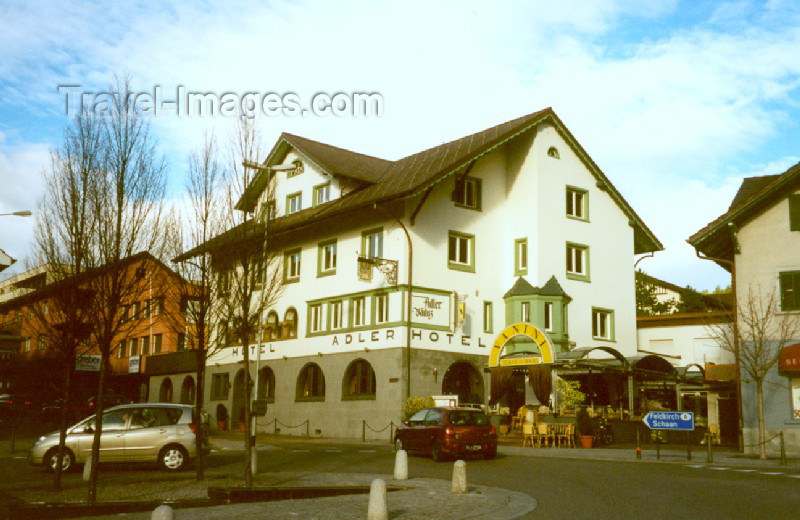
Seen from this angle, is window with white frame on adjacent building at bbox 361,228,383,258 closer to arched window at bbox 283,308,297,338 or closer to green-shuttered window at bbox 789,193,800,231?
arched window at bbox 283,308,297,338

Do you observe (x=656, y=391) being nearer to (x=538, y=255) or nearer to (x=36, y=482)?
(x=538, y=255)

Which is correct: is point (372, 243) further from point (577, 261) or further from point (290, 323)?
point (577, 261)

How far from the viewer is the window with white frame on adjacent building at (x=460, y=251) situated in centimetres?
3825

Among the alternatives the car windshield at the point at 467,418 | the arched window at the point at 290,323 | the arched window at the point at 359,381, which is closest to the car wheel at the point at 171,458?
the car windshield at the point at 467,418

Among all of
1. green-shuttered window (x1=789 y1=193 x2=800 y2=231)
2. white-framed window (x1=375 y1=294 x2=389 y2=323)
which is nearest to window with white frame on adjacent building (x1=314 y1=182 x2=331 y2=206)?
white-framed window (x1=375 y1=294 x2=389 y2=323)

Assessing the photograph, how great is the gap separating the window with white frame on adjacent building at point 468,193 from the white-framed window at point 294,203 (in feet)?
31.8

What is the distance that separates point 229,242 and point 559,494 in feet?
28.0

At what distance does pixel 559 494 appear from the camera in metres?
15.7

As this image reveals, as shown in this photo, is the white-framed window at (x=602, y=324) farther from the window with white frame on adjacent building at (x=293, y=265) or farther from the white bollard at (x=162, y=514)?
the white bollard at (x=162, y=514)

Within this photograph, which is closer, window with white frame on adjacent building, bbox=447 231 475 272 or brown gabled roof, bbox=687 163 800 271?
brown gabled roof, bbox=687 163 800 271

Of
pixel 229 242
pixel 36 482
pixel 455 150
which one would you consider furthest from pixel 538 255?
pixel 36 482

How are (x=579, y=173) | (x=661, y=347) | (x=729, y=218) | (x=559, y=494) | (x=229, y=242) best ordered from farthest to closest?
(x=661, y=347) → (x=579, y=173) → (x=729, y=218) → (x=229, y=242) → (x=559, y=494)

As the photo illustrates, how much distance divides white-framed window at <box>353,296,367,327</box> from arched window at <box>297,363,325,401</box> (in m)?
3.34

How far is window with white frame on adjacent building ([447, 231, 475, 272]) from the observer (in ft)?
125
